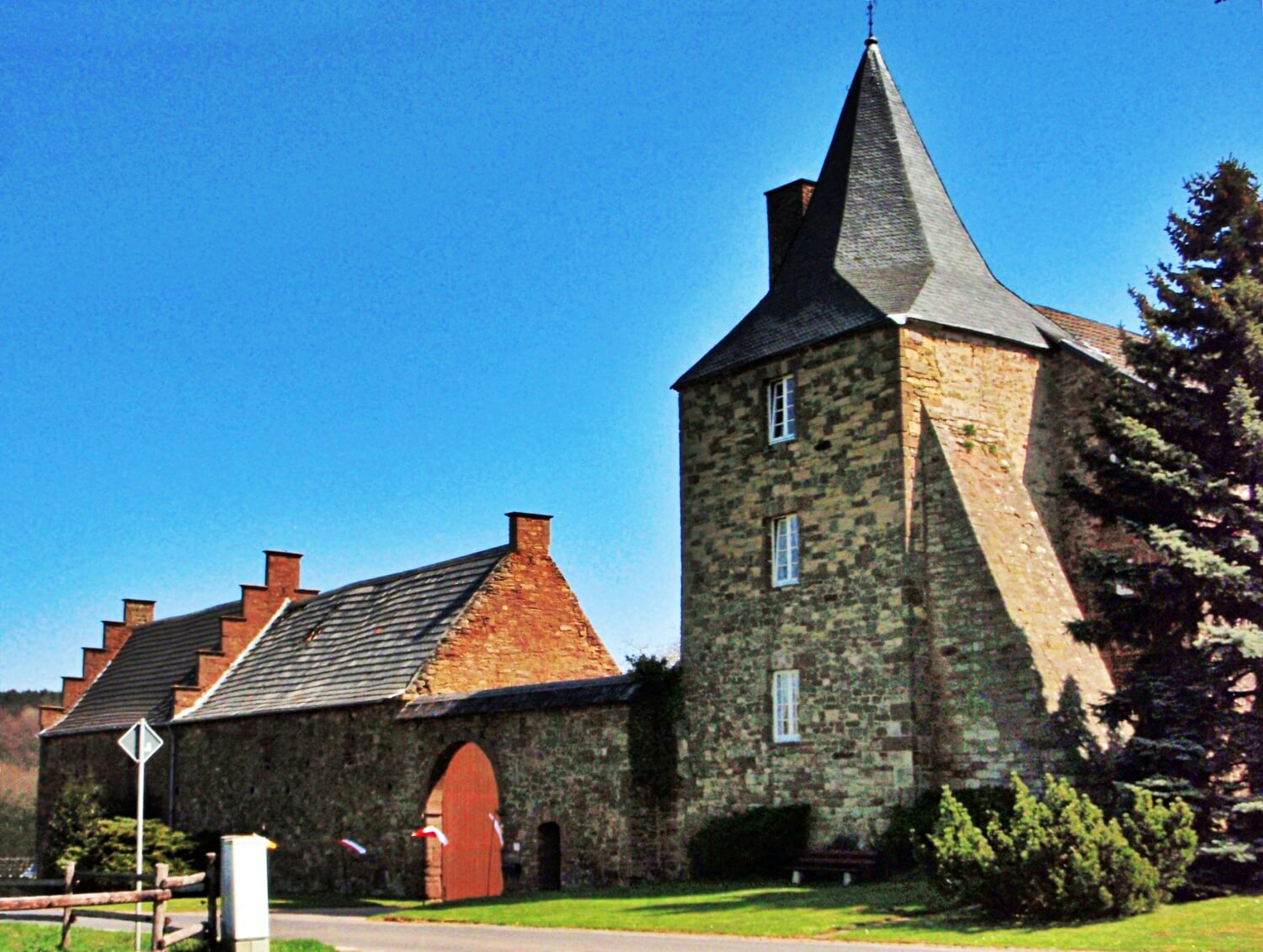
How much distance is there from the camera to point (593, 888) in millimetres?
27266

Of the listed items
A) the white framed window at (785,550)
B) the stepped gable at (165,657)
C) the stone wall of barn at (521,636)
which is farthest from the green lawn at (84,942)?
the stepped gable at (165,657)

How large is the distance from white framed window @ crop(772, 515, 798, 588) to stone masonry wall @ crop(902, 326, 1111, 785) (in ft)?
8.95

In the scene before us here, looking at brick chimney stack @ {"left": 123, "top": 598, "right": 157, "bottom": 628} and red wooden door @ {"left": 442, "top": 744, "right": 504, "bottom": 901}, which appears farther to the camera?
brick chimney stack @ {"left": 123, "top": 598, "right": 157, "bottom": 628}

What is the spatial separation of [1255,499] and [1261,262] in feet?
11.8

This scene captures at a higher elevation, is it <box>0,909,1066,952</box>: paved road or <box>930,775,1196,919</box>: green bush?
<box>930,775,1196,919</box>: green bush

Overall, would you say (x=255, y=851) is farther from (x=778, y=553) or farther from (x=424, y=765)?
(x=424, y=765)

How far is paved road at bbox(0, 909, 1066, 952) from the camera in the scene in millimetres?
16578

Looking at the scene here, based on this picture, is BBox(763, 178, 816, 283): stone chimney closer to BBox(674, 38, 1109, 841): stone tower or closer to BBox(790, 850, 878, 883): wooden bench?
BBox(674, 38, 1109, 841): stone tower

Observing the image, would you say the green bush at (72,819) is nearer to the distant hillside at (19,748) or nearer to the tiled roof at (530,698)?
the tiled roof at (530,698)

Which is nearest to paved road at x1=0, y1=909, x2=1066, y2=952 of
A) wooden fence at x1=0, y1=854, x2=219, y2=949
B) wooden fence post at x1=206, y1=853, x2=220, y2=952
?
wooden fence at x1=0, y1=854, x2=219, y2=949

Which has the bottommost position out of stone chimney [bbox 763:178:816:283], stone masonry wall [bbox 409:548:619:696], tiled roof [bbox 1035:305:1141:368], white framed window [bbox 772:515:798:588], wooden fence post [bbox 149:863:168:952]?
wooden fence post [bbox 149:863:168:952]

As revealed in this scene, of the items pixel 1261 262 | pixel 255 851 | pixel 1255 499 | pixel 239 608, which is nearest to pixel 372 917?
pixel 255 851

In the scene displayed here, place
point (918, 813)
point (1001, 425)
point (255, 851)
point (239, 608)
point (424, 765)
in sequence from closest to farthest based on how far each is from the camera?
point (255, 851)
point (918, 813)
point (1001, 425)
point (424, 765)
point (239, 608)

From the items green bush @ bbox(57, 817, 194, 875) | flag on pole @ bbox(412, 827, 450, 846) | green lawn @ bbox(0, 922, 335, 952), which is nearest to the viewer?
green lawn @ bbox(0, 922, 335, 952)
